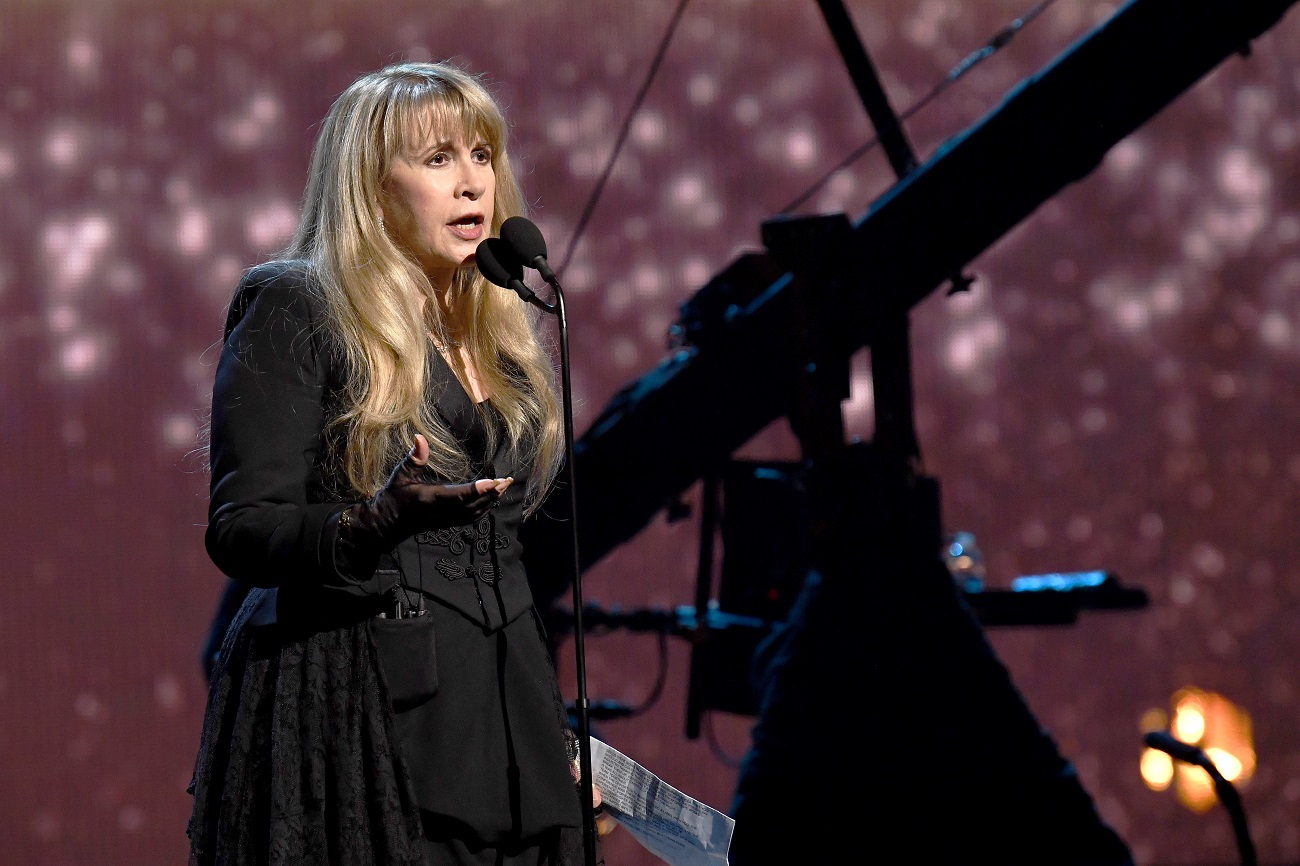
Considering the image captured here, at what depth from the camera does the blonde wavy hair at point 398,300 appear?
108 cm

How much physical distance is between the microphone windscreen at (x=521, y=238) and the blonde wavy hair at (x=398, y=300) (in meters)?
0.10

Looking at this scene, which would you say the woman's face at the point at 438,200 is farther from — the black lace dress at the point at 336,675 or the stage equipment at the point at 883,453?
the stage equipment at the point at 883,453

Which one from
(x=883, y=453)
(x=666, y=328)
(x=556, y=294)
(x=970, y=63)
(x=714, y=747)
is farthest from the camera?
(x=666, y=328)

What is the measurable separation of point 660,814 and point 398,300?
1.66 ft

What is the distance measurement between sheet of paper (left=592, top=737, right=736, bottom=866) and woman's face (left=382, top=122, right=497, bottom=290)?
1.56 feet

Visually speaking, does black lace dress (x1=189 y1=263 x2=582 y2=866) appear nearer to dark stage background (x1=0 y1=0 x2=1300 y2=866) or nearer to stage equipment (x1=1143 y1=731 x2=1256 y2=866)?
stage equipment (x1=1143 y1=731 x2=1256 y2=866)

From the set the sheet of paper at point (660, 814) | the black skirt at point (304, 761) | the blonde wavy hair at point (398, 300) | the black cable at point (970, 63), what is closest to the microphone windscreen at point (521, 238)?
the blonde wavy hair at point (398, 300)

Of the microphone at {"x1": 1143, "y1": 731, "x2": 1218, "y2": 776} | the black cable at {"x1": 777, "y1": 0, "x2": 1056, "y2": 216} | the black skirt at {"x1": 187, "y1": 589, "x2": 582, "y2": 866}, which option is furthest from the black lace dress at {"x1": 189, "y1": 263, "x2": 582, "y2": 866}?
the black cable at {"x1": 777, "y1": 0, "x2": 1056, "y2": 216}

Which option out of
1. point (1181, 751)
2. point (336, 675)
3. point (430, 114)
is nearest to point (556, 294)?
point (430, 114)

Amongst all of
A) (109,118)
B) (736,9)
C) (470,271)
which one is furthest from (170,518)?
(470,271)

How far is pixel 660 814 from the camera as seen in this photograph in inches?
46.4

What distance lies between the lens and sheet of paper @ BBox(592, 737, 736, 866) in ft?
3.77

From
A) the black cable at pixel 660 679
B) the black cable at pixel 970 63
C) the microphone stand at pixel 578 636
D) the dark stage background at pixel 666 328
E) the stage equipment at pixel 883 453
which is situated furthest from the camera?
the dark stage background at pixel 666 328

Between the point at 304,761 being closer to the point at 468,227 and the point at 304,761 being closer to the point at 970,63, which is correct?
the point at 468,227
